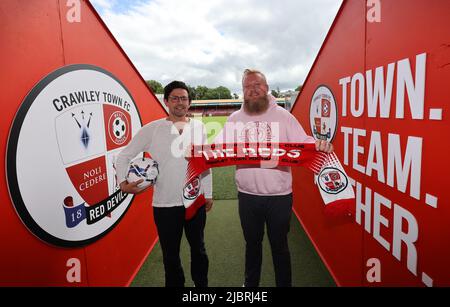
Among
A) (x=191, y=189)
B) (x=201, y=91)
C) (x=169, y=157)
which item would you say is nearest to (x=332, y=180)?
(x=191, y=189)

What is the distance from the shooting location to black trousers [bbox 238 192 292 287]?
6.63 feet

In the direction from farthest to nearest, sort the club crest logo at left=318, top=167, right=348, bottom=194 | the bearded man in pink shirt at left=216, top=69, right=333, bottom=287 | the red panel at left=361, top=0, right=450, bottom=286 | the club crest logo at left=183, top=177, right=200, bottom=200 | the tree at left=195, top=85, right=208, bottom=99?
the tree at left=195, top=85, right=208, bottom=99 → the bearded man in pink shirt at left=216, top=69, right=333, bottom=287 → the club crest logo at left=183, top=177, right=200, bottom=200 → the club crest logo at left=318, top=167, right=348, bottom=194 → the red panel at left=361, top=0, right=450, bottom=286

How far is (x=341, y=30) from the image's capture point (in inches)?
92.5

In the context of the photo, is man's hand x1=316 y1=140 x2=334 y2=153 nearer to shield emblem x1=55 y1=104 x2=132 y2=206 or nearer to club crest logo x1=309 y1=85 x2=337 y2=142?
club crest logo x1=309 y1=85 x2=337 y2=142

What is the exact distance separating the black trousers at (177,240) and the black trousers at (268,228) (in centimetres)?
37

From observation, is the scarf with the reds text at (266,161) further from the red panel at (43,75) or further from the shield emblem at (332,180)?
the red panel at (43,75)

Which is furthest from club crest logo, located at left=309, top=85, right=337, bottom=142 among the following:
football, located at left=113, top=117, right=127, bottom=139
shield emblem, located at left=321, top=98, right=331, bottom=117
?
football, located at left=113, top=117, right=127, bottom=139

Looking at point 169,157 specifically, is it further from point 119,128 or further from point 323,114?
point 323,114

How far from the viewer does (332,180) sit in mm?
1767

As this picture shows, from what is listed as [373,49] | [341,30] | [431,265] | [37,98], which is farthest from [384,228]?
[37,98]

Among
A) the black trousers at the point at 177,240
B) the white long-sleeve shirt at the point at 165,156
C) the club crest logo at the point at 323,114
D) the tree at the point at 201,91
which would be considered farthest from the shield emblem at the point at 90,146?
the tree at the point at 201,91

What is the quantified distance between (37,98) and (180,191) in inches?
41.8

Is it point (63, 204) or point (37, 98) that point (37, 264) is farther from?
point (37, 98)

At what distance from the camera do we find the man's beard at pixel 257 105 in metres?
2.04
